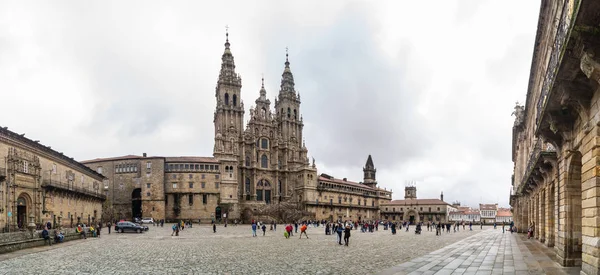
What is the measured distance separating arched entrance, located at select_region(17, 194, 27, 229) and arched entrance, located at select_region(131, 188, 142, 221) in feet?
114

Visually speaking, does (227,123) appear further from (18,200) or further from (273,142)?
(18,200)

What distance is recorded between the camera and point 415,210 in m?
117

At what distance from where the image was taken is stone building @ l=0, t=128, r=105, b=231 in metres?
33.6

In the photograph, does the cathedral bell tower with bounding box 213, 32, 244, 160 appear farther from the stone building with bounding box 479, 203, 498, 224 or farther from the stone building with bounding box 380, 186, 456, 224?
the stone building with bounding box 479, 203, 498, 224

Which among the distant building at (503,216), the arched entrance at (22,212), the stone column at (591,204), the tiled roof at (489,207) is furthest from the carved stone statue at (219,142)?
the tiled roof at (489,207)

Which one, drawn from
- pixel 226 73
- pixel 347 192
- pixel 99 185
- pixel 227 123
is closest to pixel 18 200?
pixel 99 185

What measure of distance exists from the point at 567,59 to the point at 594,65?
2.19 feet

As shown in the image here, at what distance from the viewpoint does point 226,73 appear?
86.4m

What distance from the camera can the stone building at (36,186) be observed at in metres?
33.6

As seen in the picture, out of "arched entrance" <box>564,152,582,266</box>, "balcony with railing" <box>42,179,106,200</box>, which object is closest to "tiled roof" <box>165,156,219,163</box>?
"balcony with railing" <box>42,179,106,200</box>

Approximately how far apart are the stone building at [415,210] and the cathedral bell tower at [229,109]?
52490 mm

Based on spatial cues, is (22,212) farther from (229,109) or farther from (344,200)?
(344,200)

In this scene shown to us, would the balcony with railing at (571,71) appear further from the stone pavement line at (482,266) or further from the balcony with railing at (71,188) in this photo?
the balcony with railing at (71,188)

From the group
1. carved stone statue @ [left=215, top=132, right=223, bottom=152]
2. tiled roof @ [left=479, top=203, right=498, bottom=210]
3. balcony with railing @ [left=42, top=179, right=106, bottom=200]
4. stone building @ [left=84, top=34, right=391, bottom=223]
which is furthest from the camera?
tiled roof @ [left=479, top=203, right=498, bottom=210]
